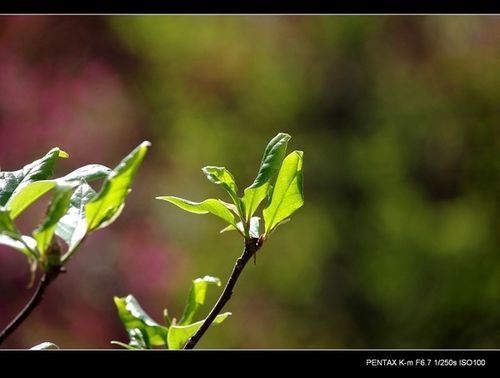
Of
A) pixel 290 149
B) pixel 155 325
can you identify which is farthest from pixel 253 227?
pixel 290 149

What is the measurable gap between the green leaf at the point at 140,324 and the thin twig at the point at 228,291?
0.20ft

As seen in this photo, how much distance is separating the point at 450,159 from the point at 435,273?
50 centimetres

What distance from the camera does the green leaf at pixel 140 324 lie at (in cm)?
68

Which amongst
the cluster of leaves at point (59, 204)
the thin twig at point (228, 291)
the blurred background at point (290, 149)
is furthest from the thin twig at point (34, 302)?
the blurred background at point (290, 149)

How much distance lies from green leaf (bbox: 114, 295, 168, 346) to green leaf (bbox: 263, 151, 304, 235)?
5.4 inches

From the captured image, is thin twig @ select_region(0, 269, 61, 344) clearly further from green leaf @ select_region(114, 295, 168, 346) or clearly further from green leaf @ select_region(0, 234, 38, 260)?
green leaf @ select_region(114, 295, 168, 346)

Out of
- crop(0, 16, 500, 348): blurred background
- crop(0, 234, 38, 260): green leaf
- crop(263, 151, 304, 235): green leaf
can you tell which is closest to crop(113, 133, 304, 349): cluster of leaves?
crop(263, 151, 304, 235): green leaf

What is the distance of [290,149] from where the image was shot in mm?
3021

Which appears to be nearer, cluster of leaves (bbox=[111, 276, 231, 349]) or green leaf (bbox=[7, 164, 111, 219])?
green leaf (bbox=[7, 164, 111, 219])

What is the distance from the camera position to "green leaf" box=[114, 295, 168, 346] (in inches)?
26.6

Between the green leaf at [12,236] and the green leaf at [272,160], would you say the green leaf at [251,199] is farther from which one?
the green leaf at [12,236]

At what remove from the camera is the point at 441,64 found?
3.17 m
